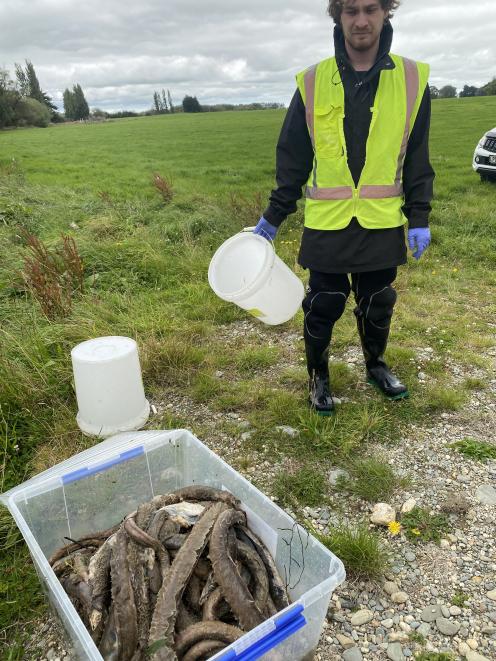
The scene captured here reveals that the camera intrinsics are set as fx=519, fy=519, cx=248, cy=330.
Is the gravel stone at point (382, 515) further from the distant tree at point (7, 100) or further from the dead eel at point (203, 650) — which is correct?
the distant tree at point (7, 100)

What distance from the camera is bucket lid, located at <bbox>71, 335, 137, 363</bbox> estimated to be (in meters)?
2.86

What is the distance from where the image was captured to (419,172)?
111 inches

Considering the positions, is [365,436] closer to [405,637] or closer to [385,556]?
[385,556]

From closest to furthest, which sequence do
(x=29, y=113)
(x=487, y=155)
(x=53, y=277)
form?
(x=53, y=277)
(x=487, y=155)
(x=29, y=113)

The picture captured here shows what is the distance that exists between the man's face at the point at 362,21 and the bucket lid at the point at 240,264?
1103 mm

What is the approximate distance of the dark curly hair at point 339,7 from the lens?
2.54 m

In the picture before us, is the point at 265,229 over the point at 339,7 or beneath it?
beneath

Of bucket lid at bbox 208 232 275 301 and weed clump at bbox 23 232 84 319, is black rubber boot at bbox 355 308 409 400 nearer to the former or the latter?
bucket lid at bbox 208 232 275 301

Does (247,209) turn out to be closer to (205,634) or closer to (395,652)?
(395,652)

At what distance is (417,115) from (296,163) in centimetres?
67

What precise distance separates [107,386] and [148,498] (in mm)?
758

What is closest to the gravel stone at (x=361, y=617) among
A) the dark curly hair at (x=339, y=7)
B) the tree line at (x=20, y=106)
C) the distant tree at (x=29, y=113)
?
the dark curly hair at (x=339, y=7)

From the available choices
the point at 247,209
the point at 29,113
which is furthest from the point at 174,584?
the point at 29,113

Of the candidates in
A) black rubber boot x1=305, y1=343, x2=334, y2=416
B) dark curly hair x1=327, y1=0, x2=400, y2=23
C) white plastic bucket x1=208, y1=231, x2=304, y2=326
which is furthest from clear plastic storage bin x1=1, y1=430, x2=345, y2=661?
dark curly hair x1=327, y1=0, x2=400, y2=23
